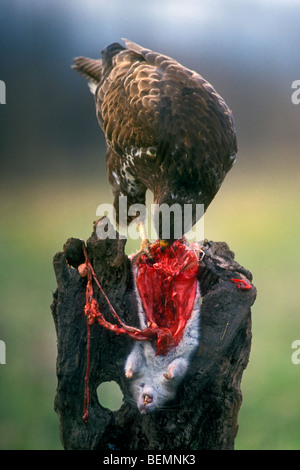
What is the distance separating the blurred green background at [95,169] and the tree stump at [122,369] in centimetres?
25

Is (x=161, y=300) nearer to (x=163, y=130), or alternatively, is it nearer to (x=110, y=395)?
(x=110, y=395)

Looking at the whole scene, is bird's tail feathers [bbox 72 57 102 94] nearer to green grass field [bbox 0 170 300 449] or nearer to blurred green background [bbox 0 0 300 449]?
blurred green background [bbox 0 0 300 449]

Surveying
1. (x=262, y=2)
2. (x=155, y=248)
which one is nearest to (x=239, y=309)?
(x=155, y=248)

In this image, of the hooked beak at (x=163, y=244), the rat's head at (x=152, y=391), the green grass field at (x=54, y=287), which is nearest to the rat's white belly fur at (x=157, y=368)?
the rat's head at (x=152, y=391)

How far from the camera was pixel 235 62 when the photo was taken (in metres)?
1.23

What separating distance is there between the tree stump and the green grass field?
243 millimetres

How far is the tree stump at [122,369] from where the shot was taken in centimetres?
90

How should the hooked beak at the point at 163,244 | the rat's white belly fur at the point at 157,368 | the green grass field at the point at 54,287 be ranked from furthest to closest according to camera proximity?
1. the green grass field at the point at 54,287
2. the hooked beak at the point at 163,244
3. the rat's white belly fur at the point at 157,368

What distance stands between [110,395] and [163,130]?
652mm

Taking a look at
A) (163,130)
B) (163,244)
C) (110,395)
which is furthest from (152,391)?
(163,130)

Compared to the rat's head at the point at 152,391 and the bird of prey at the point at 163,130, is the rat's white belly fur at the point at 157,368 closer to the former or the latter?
the rat's head at the point at 152,391

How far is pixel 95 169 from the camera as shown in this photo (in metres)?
1.32

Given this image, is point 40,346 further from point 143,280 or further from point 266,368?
point 266,368

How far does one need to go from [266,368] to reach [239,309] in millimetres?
447
